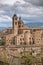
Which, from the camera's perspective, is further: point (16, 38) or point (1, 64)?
point (16, 38)

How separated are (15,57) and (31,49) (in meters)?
3.39

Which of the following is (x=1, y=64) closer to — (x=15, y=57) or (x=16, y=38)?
(x=15, y=57)

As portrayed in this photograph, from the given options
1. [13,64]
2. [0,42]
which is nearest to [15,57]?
[13,64]

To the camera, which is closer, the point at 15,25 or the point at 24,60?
the point at 24,60

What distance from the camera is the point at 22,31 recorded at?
127 feet

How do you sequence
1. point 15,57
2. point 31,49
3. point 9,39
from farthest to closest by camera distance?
point 9,39, point 31,49, point 15,57

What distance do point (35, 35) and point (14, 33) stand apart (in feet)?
7.98

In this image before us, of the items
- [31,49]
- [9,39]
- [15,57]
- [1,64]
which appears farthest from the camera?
[9,39]

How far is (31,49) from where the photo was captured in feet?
113

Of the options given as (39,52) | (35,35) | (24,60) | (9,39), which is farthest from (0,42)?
(24,60)

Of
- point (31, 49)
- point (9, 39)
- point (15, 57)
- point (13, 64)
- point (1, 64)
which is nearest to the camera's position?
point (1, 64)

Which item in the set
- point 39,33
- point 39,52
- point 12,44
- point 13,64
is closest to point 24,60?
point 13,64

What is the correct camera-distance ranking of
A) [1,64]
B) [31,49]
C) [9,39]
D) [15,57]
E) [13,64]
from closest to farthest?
[1,64], [13,64], [15,57], [31,49], [9,39]

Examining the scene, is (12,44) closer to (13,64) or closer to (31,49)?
(31,49)
